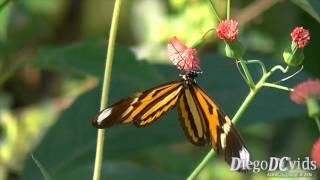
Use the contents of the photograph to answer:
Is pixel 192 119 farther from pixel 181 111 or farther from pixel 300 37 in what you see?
pixel 300 37

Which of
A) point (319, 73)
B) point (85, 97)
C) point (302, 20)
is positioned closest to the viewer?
point (85, 97)

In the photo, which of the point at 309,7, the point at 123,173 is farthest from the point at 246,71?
the point at 123,173

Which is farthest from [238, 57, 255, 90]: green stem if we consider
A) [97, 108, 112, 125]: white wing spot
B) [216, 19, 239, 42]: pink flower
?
[97, 108, 112, 125]: white wing spot

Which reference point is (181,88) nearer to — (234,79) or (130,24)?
(234,79)

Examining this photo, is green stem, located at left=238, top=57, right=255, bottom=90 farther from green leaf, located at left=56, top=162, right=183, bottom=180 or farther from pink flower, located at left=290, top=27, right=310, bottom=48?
green leaf, located at left=56, top=162, right=183, bottom=180

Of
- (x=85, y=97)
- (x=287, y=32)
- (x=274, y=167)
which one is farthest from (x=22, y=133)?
(x=274, y=167)

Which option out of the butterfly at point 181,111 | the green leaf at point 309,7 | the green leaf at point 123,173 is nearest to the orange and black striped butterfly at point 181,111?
the butterfly at point 181,111
